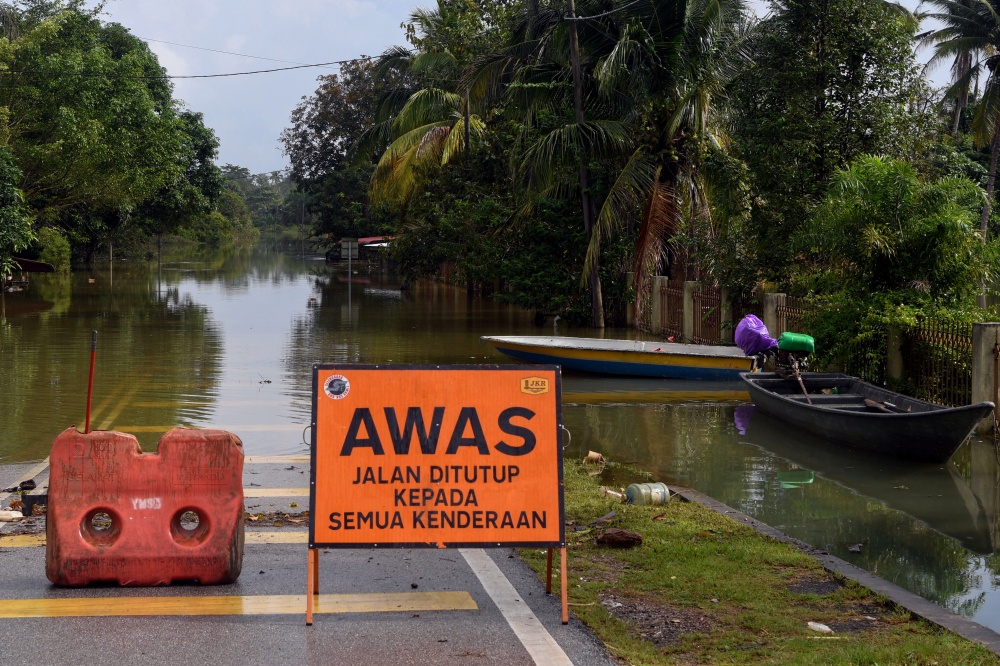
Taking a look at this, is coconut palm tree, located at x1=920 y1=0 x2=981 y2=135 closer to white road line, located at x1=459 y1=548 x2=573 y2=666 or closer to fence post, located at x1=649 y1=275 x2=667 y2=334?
fence post, located at x1=649 y1=275 x2=667 y2=334

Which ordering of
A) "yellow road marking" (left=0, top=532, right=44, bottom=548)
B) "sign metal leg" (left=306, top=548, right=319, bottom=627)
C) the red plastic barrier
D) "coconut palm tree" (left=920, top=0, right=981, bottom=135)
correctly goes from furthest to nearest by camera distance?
"coconut palm tree" (left=920, top=0, right=981, bottom=135)
"yellow road marking" (left=0, top=532, right=44, bottom=548)
the red plastic barrier
"sign metal leg" (left=306, top=548, right=319, bottom=627)

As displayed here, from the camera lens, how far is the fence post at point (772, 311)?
65.6 feet

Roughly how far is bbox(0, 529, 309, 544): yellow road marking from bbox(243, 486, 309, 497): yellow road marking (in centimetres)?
139

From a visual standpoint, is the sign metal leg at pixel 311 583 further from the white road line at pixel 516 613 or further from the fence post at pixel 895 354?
the fence post at pixel 895 354

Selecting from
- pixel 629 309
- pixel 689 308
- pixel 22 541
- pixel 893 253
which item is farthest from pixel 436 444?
pixel 629 309

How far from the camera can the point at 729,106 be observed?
86.4 ft

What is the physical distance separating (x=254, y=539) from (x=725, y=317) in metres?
17.2

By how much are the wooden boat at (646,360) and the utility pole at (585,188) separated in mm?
8516

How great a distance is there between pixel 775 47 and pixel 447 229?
44.6 feet

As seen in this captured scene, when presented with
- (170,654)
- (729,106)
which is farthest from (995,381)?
(729,106)

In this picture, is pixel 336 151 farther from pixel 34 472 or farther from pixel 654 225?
pixel 34 472

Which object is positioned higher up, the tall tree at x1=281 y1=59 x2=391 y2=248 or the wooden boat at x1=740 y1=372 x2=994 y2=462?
the tall tree at x1=281 y1=59 x2=391 y2=248

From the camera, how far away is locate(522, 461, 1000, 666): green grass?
560cm

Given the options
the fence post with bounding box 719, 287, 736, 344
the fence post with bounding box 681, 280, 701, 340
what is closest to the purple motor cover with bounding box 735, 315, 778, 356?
the fence post with bounding box 719, 287, 736, 344
